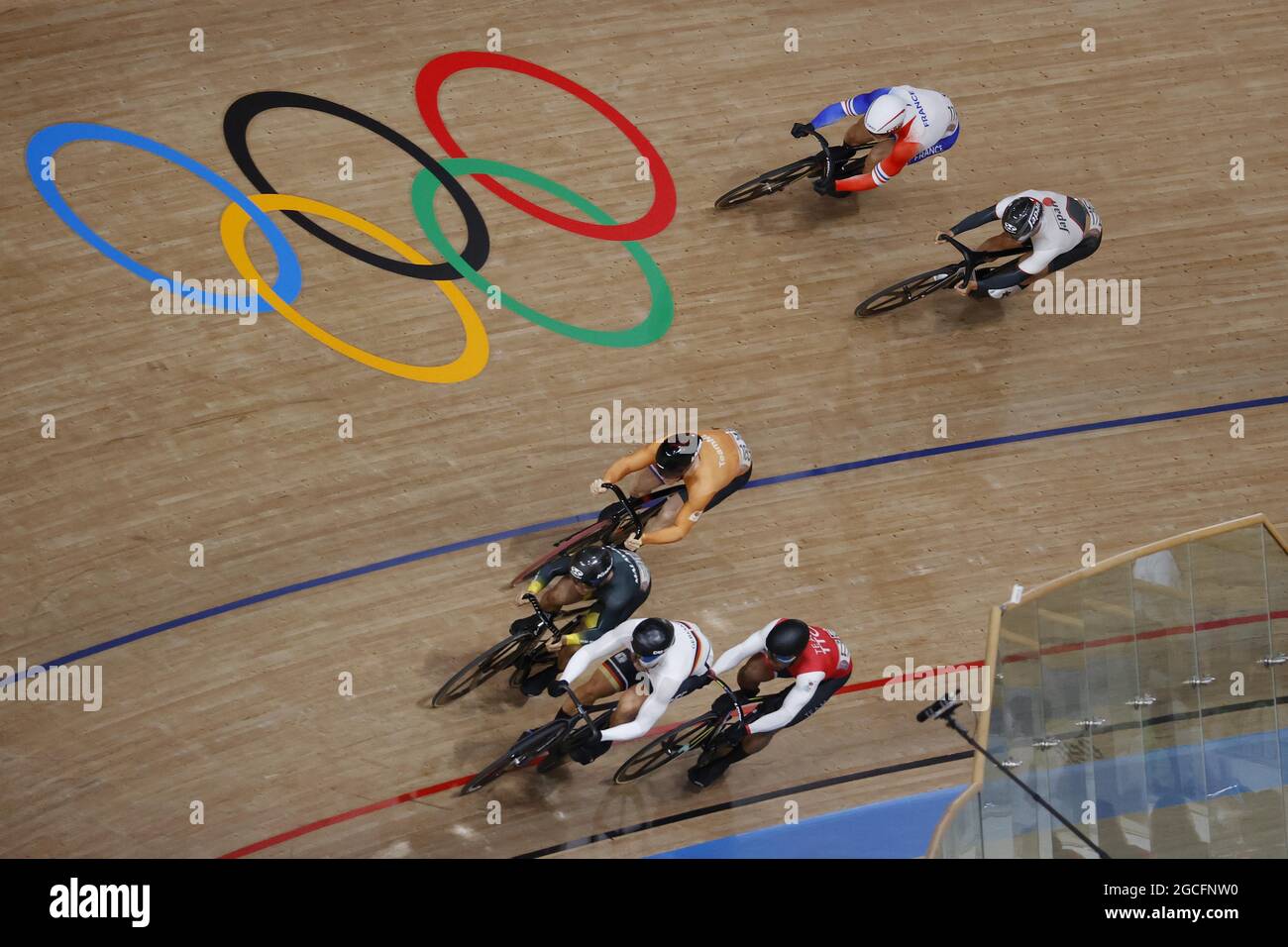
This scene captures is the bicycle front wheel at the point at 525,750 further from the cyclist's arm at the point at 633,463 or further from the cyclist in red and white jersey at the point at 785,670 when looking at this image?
the cyclist's arm at the point at 633,463

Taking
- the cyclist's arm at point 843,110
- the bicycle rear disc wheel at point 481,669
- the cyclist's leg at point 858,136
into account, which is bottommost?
the bicycle rear disc wheel at point 481,669

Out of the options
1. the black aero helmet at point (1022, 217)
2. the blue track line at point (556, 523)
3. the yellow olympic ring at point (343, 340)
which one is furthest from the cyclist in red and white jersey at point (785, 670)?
the black aero helmet at point (1022, 217)

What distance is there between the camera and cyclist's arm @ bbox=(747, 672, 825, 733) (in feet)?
18.4

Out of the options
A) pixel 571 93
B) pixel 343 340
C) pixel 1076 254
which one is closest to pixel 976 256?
pixel 1076 254

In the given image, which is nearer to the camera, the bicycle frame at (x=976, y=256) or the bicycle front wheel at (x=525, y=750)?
the bicycle front wheel at (x=525, y=750)

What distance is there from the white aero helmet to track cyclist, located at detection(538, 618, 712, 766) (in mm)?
2953

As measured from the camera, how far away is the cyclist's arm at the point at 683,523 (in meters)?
6.05

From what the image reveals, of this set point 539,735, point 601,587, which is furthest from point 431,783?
point 601,587

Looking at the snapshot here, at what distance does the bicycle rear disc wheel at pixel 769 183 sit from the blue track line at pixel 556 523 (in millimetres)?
1591

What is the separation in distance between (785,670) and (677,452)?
99 cm

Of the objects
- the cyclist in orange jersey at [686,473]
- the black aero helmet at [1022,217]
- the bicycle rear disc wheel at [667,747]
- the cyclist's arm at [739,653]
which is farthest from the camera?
the black aero helmet at [1022,217]

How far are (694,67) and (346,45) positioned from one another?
6.32 ft

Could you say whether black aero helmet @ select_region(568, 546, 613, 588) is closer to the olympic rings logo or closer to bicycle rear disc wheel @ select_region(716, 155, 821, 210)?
the olympic rings logo

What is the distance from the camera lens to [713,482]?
20.1 feet
